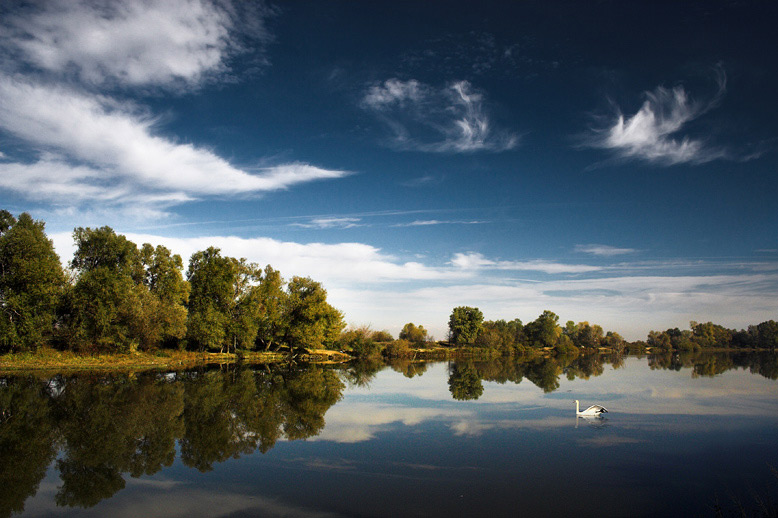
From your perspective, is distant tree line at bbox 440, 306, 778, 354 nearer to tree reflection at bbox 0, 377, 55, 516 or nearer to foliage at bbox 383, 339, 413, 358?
foliage at bbox 383, 339, 413, 358

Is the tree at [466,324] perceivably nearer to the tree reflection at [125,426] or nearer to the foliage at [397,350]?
the foliage at [397,350]

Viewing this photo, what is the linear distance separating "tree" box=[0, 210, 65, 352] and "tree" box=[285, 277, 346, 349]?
28.8 meters

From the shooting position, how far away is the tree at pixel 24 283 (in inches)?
1415

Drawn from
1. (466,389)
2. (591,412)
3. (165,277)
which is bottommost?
(466,389)

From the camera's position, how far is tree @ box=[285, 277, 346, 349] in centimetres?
5953

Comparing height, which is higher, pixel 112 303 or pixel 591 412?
pixel 112 303

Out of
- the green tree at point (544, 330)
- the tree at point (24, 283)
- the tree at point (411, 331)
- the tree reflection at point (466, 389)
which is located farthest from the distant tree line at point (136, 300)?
the green tree at point (544, 330)

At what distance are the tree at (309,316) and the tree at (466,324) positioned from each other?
45443 millimetres

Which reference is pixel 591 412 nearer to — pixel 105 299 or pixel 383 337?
pixel 105 299

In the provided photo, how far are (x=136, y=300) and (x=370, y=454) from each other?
37147 millimetres

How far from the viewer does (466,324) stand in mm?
101375

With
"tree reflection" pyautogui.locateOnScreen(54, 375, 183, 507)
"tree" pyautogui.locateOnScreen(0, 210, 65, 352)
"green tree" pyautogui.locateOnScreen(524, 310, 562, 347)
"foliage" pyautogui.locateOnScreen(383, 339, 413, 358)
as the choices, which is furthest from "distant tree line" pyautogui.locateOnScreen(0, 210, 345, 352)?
"green tree" pyautogui.locateOnScreen(524, 310, 562, 347)

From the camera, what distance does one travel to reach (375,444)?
607 inches

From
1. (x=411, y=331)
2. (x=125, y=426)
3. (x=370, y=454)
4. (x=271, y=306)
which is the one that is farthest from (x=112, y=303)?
(x=411, y=331)
